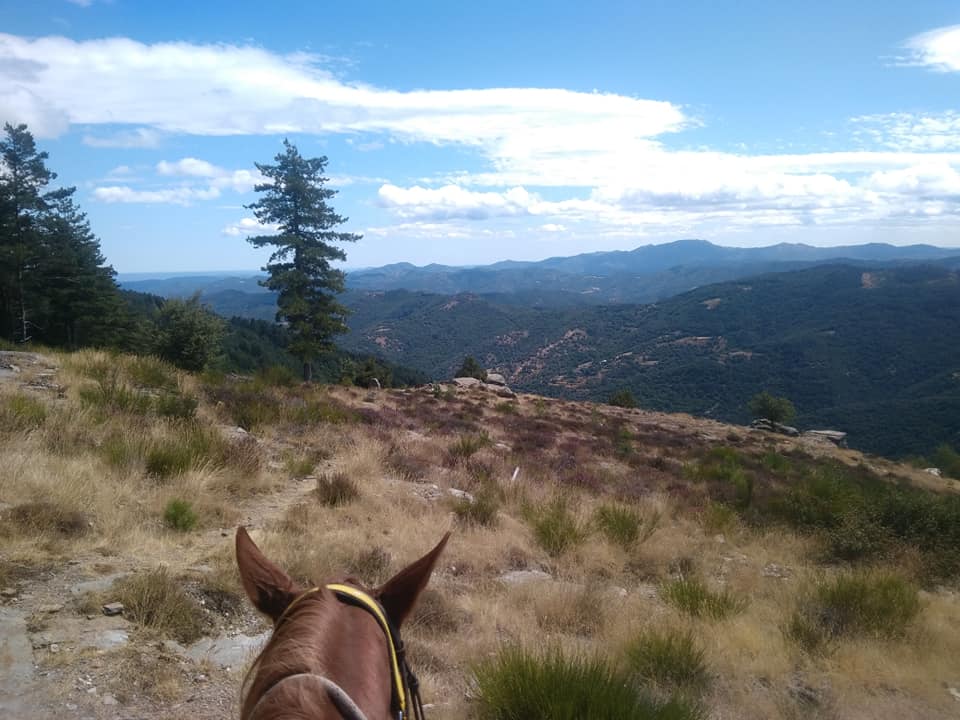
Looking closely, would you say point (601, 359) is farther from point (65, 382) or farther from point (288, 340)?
point (65, 382)

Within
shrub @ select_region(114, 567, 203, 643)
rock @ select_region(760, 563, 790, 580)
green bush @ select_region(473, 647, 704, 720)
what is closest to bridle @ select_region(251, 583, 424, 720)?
green bush @ select_region(473, 647, 704, 720)

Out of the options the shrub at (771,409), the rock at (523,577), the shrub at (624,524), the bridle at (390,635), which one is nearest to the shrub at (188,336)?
the shrub at (624,524)

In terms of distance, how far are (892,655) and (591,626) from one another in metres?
2.42

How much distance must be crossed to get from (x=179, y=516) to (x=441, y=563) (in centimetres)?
262

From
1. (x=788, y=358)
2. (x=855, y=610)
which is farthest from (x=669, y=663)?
(x=788, y=358)

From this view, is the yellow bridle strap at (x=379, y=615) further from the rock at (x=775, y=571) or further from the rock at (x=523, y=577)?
the rock at (x=775, y=571)

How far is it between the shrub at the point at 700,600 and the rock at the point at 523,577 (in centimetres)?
118

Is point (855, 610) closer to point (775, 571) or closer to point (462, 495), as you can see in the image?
point (775, 571)

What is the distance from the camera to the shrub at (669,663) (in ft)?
12.9

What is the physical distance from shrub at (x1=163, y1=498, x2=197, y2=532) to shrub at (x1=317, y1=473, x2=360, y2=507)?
1545mm

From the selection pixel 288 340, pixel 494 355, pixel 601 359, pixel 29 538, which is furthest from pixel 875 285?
pixel 29 538

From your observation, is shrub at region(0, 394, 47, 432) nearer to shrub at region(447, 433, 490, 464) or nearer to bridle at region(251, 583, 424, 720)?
shrub at region(447, 433, 490, 464)

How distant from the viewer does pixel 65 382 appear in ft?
30.8

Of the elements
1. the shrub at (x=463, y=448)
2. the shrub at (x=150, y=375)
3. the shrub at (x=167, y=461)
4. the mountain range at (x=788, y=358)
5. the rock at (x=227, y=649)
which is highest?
the shrub at (x=150, y=375)
